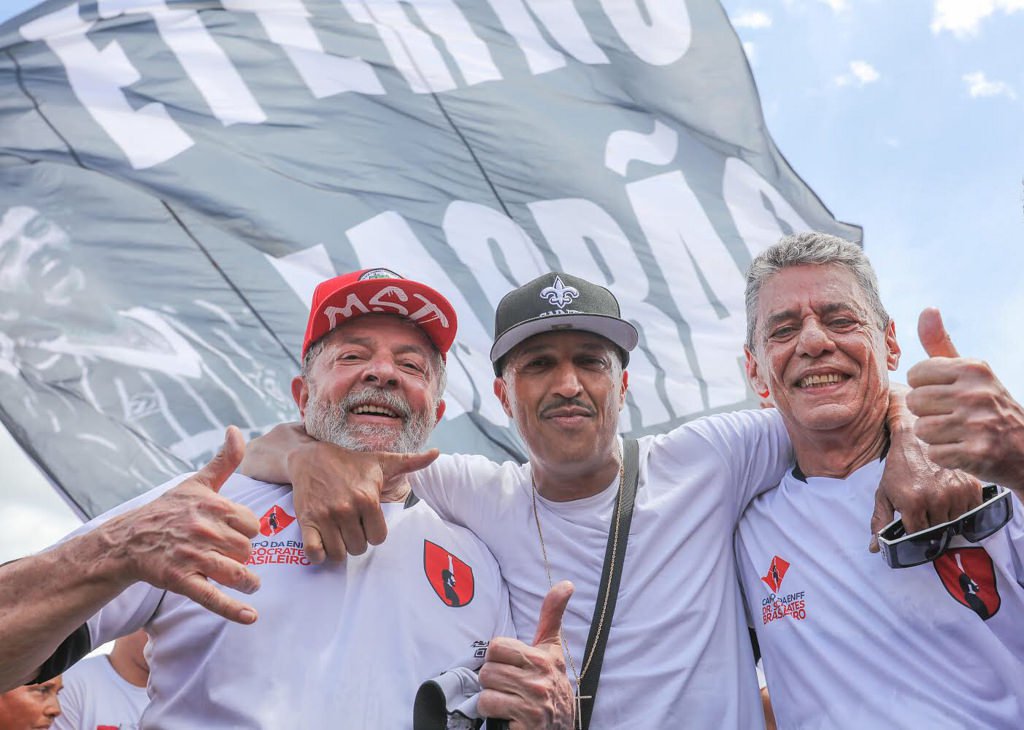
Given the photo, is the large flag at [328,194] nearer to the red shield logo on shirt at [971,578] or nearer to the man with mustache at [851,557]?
the man with mustache at [851,557]

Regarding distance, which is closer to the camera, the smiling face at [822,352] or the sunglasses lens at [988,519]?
the sunglasses lens at [988,519]

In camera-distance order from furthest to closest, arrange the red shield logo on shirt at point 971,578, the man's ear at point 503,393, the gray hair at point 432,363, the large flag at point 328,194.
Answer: the large flag at point 328,194, the man's ear at point 503,393, the gray hair at point 432,363, the red shield logo on shirt at point 971,578

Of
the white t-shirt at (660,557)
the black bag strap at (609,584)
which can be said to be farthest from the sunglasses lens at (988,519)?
the black bag strap at (609,584)

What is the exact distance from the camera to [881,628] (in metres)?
2.57

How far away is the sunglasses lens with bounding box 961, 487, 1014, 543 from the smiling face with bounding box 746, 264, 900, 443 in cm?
59

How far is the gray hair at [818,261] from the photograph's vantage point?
125 inches

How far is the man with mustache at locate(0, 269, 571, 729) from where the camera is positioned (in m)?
2.16

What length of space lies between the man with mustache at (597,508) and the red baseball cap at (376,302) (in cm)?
33

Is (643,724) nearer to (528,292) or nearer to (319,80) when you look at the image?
(528,292)

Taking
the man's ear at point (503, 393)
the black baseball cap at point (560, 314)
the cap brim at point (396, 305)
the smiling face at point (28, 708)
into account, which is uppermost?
the black baseball cap at point (560, 314)

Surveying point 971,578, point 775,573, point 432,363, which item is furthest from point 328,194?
point 971,578

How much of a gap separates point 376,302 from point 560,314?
2.39ft

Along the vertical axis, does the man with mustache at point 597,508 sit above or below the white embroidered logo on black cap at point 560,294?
below

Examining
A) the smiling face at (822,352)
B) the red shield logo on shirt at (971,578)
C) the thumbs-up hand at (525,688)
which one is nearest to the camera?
the thumbs-up hand at (525,688)
